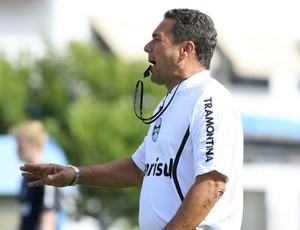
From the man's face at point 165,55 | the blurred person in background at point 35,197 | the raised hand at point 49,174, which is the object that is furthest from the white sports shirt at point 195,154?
the blurred person in background at point 35,197

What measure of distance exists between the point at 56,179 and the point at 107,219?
1427cm

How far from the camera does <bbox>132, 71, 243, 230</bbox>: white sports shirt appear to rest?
5523 mm

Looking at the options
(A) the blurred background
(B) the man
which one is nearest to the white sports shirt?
(B) the man

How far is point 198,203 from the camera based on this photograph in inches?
213

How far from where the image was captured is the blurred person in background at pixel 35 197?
10.3 m

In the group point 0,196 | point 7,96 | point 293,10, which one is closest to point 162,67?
point 0,196

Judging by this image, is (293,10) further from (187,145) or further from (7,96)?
(187,145)

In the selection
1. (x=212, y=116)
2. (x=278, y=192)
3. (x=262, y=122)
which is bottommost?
(x=278, y=192)

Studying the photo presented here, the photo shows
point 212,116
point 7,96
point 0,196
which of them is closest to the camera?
point 212,116

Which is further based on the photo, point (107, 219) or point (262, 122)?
point (262, 122)

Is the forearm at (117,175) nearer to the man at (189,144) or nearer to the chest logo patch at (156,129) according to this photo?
the man at (189,144)

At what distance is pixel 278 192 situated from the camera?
30.9 meters

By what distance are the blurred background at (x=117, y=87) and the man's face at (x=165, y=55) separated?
25.8 ft

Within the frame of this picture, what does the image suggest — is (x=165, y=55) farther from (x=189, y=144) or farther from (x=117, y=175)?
(x=117, y=175)
